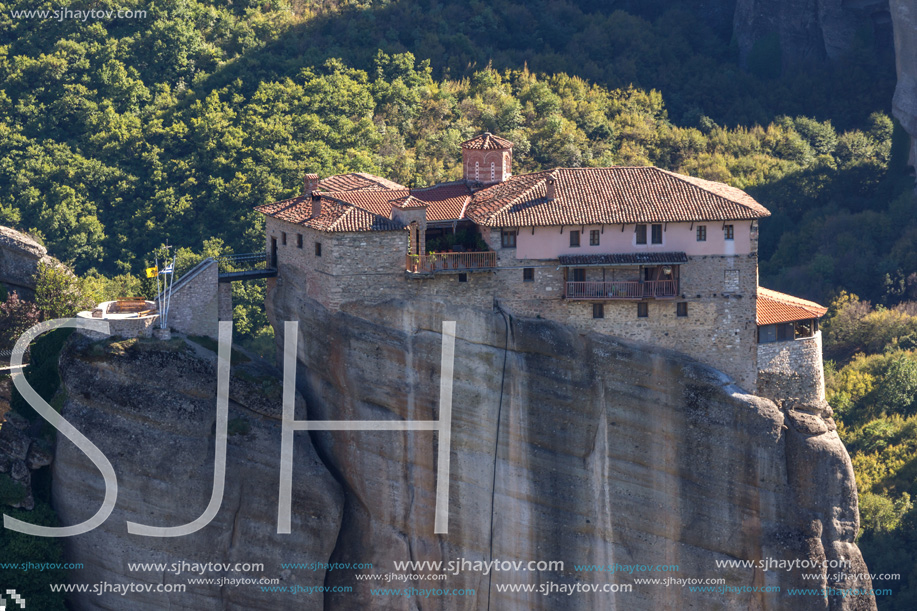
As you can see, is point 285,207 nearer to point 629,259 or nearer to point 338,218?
point 338,218

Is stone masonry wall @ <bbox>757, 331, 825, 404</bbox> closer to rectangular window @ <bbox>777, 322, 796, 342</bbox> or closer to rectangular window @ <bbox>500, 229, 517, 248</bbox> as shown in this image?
rectangular window @ <bbox>777, 322, 796, 342</bbox>

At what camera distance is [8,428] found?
6172 cm

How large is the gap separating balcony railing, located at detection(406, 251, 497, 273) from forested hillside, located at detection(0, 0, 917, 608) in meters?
21.6

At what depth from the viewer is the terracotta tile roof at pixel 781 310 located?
199ft

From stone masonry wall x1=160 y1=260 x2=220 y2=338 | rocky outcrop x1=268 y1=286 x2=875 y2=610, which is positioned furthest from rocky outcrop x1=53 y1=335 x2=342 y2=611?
rocky outcrop x1=268 y1=286 x2=875 y2=610

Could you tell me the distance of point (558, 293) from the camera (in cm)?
5959

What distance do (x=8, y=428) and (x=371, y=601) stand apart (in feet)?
52.8

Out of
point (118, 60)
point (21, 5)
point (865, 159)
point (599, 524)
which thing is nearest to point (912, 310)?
point (865, 159)

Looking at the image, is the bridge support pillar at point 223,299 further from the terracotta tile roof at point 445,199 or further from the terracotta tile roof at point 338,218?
the terracotta tile roof at point 445,199

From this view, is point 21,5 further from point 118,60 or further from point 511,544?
point 511,544

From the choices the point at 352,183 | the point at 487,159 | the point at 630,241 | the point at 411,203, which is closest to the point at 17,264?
the point at 352,183

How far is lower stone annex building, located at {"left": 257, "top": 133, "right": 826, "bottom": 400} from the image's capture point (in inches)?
2330

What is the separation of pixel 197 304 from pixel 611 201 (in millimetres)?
17102

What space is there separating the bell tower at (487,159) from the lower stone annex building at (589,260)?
3.17 meters
